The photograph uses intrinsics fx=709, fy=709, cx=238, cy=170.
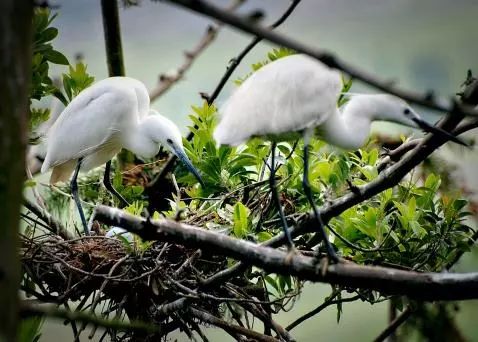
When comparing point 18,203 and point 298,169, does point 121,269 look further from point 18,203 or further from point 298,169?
point 18,203

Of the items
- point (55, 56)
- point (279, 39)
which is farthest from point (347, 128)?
point (279, 39)

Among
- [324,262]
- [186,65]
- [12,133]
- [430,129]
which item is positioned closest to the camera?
[12,133]

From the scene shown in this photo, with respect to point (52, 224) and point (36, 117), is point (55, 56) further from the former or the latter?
point (52, 224)

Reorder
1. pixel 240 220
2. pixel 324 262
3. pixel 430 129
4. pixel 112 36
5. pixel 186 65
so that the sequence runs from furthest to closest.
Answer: pixel 186 65 < pixel 112 36 < pixel 240 220 < pixel 430 129 < pixel 324 262

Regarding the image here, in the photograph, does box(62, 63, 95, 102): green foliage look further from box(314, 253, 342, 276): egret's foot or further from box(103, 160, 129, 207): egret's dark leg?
box(314, 253, 342, 276): egret's foot

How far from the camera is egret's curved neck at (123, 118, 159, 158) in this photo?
211cm

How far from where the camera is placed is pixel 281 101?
4.33 ft

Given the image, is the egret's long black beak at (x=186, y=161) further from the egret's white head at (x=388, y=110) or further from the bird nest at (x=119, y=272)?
the egret's white head at (x=388, y=110)

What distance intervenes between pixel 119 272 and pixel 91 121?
22.1 inches

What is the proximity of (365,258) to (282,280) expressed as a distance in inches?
8.9

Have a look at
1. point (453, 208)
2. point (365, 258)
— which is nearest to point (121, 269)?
point (365, 258)

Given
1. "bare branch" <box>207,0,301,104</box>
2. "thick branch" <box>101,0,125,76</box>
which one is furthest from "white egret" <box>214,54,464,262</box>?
"thick branch" <box>101,0,125,76</box>

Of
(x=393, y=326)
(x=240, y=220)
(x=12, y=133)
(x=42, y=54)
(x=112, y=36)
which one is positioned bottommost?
(x=393, y=326)

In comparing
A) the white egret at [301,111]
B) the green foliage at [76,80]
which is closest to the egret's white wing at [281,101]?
the white egret at [301,111]
